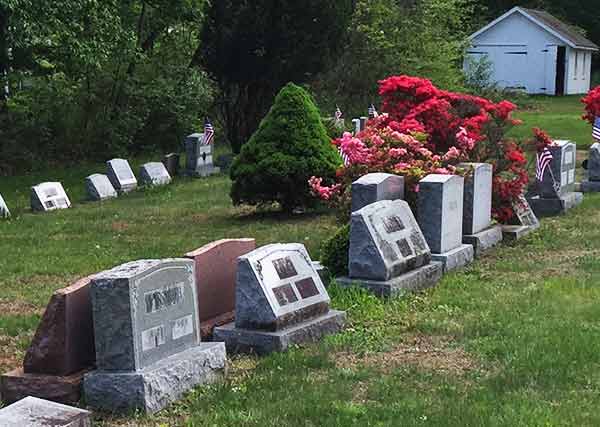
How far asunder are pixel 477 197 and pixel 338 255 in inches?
105

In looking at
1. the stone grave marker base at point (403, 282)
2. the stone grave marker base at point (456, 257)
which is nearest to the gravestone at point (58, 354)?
the stone grave marker base at point (403, 282)

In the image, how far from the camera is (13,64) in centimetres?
2322

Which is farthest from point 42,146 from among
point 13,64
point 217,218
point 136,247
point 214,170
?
point 136,247

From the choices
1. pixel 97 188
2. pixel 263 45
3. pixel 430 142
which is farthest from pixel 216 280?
pixel 263 45

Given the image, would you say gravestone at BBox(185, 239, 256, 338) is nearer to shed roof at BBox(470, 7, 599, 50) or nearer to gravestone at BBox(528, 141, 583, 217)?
gravestone at BBox(528, 141, 583, 217)

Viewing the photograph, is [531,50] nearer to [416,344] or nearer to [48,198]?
[48,198]

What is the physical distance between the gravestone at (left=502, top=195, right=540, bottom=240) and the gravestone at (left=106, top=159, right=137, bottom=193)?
342 inches

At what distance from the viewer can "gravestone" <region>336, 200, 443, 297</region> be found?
8.55 meters

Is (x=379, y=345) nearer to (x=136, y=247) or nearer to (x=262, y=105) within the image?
(x=136, y=247)

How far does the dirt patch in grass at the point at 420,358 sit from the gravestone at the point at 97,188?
450 inches

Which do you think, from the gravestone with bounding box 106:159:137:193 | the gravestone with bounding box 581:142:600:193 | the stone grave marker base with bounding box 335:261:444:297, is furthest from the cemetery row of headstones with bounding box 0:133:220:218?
the stone grave marker base with bounding box 335:261:444:297

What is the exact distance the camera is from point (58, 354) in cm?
577

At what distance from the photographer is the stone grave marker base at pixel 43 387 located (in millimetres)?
5715

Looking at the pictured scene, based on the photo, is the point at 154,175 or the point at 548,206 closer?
the point at 548,206
